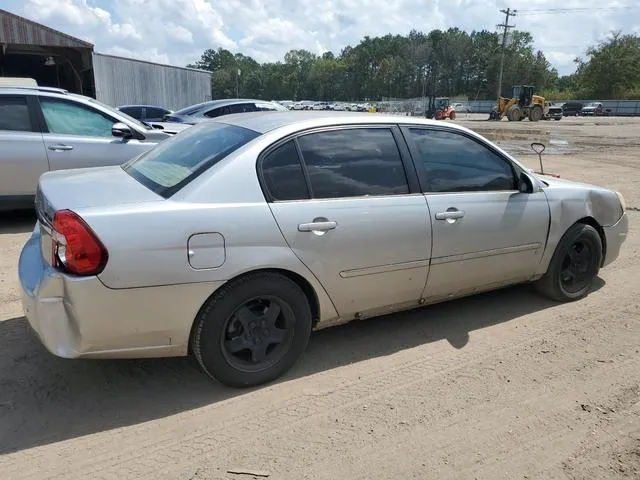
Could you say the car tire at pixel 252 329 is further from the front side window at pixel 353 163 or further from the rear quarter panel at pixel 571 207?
the rear quarter panel at pixel 571 207

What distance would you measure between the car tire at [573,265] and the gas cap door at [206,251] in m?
2.89

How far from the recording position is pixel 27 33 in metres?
20.7

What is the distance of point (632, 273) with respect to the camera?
523cm

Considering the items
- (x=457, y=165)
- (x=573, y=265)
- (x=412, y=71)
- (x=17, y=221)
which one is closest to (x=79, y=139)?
(x=17, y=221)

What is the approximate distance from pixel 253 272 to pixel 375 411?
1.04 meters

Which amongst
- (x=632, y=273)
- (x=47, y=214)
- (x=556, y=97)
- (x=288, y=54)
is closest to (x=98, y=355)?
(x=47, y=214)

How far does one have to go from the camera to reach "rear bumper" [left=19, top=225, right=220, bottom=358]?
Answer: 2.59 m

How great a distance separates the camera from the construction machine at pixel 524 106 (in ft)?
142

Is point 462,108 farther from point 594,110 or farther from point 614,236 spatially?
point 614,236

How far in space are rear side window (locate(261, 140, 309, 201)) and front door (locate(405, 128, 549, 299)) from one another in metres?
0.93

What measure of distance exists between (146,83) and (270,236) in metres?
25.2

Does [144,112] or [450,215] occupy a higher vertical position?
[144,112]

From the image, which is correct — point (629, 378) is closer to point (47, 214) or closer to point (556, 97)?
point (47, 214)

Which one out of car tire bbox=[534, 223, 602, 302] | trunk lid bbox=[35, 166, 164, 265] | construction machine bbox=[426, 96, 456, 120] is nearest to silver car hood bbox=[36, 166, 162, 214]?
trunk lid bbox=[35, 166, 164, 265]
